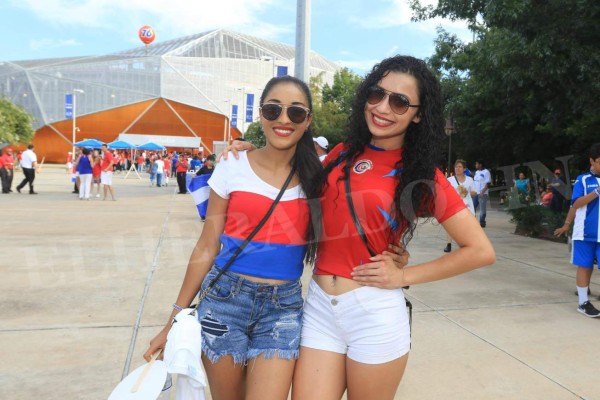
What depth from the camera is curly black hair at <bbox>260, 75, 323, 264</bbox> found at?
1.99 metres

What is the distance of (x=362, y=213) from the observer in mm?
1900

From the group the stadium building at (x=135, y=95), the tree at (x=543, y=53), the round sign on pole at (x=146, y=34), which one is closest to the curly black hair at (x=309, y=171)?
the tree at (x=543, y=53)

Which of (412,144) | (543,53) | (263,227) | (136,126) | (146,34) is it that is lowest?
Answer: (263,227)

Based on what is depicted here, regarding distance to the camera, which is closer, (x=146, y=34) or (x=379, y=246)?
(x=379, y=246)

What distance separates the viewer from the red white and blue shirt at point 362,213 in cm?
189

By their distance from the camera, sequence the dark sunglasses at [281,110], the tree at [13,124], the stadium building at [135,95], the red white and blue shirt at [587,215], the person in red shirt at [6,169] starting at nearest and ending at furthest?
the dark sunglasses at [281,110], the red white and blue shirt at [587,215], the person in red shirt at [6,169], the tree at [13,124], the stadium building at [135,95]

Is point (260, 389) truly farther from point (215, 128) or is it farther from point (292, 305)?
point (215, 128)

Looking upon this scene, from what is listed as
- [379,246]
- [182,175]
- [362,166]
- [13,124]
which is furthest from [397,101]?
[13,124]

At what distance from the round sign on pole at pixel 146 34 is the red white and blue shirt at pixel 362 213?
7568cm

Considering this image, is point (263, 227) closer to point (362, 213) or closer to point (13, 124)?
point (362, 213)

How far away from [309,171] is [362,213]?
31 centimetres

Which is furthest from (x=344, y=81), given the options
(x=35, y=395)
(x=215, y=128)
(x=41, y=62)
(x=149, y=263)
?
(x=41, y=62)

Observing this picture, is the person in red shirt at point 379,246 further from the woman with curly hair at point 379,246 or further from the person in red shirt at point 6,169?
the person in red shirt at point 6,169

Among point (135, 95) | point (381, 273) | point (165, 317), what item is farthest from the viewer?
point (135, 95)
